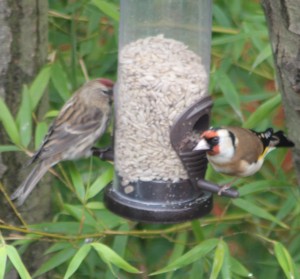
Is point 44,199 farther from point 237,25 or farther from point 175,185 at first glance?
point 237,25

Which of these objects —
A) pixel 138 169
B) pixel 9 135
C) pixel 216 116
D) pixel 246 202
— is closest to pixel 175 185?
pixel 138 169

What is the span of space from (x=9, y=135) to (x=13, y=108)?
256 millimetres

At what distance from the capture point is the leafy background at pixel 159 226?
350 cm

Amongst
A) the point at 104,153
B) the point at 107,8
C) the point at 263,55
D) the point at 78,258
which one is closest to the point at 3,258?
the point at 78,258

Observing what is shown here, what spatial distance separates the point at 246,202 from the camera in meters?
3.62

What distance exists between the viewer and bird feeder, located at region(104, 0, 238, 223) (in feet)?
10.9

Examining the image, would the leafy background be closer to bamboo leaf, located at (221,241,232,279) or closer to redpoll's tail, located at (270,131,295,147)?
bamboo leaf, located at (221,241,232,279)

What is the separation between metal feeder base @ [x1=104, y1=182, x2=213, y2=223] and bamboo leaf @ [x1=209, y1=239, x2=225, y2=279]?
0.38 ft

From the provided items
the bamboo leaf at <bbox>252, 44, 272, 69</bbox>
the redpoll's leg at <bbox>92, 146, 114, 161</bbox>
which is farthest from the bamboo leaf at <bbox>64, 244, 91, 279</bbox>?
the bamboo leaf at <bbox>252, 44, 272, 69</bbox>

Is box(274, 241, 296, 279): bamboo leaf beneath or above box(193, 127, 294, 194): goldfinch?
beneath

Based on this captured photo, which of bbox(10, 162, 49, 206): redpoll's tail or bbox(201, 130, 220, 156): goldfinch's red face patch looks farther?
bbox(10, 162, 49, 206): redpoll's tail

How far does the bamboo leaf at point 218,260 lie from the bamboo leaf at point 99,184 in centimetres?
43

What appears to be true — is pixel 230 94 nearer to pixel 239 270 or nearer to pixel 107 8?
pixel 107 8

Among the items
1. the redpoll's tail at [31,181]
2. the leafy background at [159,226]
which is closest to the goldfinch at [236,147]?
the leafy background at [159,226]
